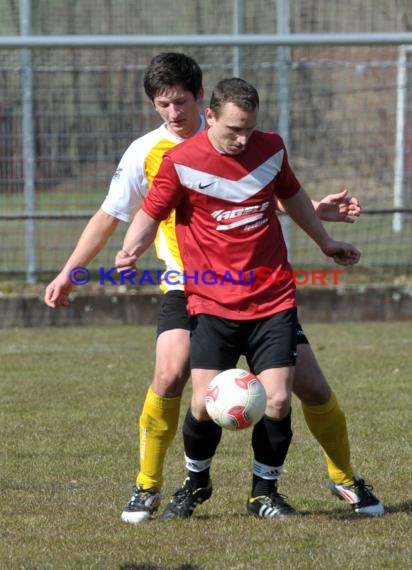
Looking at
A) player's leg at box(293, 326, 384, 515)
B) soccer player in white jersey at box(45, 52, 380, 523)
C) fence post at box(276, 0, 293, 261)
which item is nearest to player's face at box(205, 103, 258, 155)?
soccer player in white jersey at box(45, 52, 380, 523)

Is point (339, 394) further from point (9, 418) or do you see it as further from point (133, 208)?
point (133, 208)

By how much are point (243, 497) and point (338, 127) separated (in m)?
8.05

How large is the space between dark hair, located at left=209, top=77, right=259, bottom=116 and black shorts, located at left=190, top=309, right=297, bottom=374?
0.86m

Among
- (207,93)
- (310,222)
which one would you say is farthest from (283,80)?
(310,222)

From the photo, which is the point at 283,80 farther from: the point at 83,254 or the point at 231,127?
the point at 231,127

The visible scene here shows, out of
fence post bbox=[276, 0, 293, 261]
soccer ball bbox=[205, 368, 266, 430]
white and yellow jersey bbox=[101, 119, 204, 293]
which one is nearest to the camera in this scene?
soccer ball bbox=[205, 368, 266, 430]

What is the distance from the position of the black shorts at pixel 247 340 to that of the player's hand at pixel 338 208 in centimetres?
66

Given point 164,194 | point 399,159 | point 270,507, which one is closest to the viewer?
point 164,194

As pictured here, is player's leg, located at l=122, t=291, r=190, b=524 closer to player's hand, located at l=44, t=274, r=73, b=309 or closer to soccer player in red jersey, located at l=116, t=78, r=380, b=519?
soccer player in red jersey, located at l=116, t=78, r=380, b=519

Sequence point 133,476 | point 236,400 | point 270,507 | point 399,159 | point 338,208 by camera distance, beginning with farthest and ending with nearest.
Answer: point 399,159 → point 133,476 → point 338,208 → point 270,507 → point 236,400

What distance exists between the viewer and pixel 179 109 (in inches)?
202

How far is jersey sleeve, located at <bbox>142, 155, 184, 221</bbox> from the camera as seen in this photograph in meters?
4.83

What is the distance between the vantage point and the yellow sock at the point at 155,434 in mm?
5094

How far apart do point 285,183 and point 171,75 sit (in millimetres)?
682
